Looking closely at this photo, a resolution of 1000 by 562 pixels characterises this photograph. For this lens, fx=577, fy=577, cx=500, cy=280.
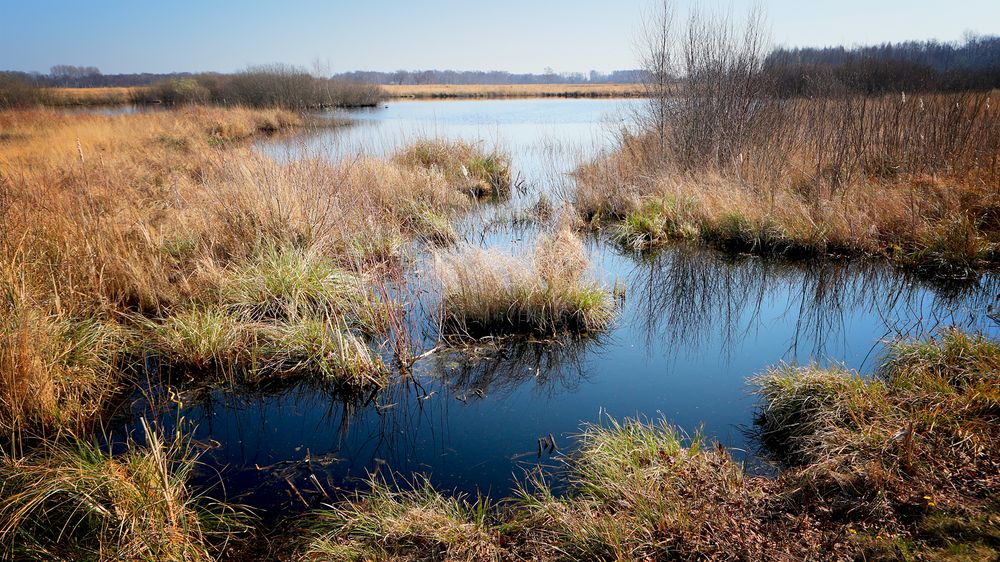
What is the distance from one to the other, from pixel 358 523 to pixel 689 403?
2650 mm

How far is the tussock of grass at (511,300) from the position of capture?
5824 millimetres

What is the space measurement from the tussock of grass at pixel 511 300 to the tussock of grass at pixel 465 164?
6952mm

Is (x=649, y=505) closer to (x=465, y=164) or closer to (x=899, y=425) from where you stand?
(x=899, y=425)

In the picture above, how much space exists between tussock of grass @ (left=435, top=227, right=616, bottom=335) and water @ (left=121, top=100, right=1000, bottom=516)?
12.1 inches

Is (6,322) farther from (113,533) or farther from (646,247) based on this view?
(646,247)

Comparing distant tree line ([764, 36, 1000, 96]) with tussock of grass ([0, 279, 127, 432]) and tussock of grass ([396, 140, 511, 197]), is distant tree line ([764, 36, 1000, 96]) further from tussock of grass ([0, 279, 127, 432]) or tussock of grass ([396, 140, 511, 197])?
tussock of grass ([0, 279, 127, 432])

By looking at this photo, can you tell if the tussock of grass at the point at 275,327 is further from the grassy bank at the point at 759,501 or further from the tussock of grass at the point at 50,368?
the grassy bank at the point at 759,501

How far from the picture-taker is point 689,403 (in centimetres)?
445

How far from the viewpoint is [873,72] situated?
15297 millimetres

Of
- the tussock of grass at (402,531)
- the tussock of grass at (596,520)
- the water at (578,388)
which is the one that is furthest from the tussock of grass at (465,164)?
the tussock of grass at (402,531)

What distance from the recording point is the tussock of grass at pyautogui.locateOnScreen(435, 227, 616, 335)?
582 centimetres

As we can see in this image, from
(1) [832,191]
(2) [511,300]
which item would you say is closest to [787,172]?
(1) [832,191]

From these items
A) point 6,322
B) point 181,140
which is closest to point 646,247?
point 6,322

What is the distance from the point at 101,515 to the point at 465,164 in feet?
39.2
